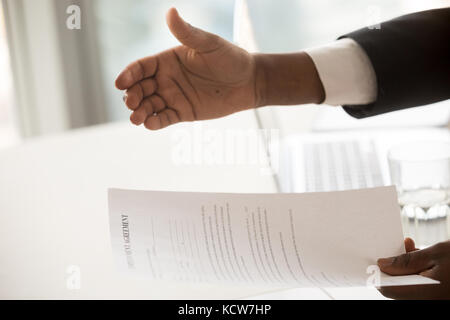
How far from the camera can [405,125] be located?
4.36 feet

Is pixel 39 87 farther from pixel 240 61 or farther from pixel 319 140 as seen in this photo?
pixel 240 61

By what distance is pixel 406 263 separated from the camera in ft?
2.08

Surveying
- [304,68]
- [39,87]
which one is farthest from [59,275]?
[39,87]

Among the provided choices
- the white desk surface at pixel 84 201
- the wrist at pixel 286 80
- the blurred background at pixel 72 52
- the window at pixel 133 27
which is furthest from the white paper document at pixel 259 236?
the window at pixel 133 27

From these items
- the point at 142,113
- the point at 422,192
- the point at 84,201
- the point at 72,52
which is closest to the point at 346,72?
the point at 422,192

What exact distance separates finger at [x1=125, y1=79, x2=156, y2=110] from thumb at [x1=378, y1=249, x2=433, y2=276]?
432 millimetres

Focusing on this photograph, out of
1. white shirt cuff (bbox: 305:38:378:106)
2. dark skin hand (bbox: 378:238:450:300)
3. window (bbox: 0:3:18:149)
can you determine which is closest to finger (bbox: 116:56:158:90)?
white shirt cuff (bbox: 305:38:378:106)

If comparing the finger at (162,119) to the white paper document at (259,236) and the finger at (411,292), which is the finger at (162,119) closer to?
the white paper document at (259,236)

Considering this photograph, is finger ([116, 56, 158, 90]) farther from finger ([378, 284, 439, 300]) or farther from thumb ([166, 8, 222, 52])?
finger ([378, 284, 439, 300])

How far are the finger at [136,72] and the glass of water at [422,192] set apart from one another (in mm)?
394

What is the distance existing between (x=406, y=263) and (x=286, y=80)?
450 mm

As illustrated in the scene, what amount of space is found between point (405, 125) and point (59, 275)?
0.84 meters

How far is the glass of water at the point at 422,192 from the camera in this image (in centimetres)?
86

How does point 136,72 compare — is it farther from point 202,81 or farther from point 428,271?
point 428,271
